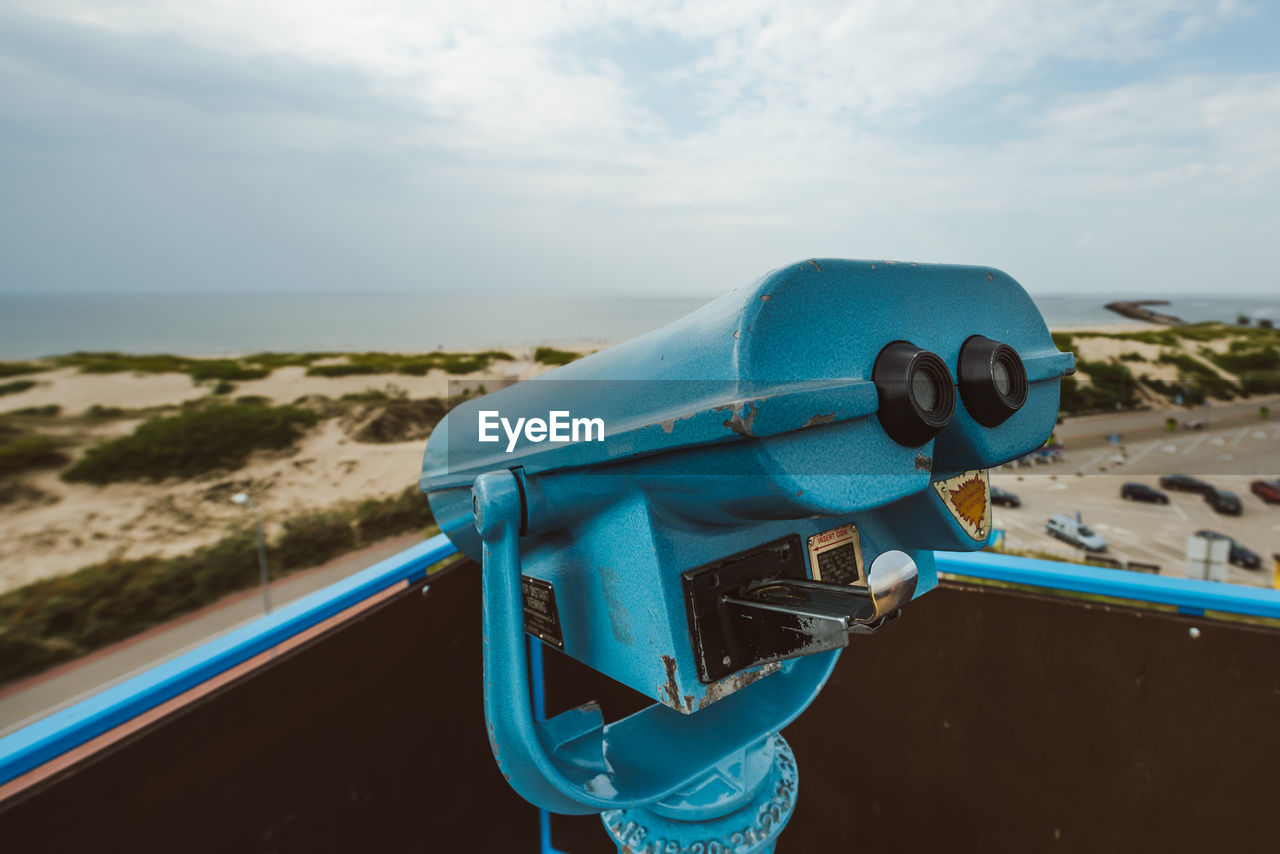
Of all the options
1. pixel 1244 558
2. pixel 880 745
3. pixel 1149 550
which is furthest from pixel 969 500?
pixel 1244 558

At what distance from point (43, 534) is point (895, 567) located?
87.7 feet

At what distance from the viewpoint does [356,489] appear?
22.4 metres

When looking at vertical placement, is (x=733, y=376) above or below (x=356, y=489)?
above

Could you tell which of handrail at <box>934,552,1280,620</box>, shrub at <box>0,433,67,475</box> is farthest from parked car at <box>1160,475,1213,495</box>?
shrub at <box>0,433,67,475</box>

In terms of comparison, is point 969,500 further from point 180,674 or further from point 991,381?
point 180,674

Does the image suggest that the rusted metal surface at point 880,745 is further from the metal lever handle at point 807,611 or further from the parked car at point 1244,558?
the parked car at point 1244,558

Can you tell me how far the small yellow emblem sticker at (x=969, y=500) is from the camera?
2.64ft

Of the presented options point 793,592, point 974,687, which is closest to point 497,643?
point 793,592

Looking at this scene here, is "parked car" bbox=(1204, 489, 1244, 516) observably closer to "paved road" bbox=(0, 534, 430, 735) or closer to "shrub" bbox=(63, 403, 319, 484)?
"paved road" bbox=(0, 534, 430, 735)

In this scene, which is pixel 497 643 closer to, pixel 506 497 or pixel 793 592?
pixel 506 497

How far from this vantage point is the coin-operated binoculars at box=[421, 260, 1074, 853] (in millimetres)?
555

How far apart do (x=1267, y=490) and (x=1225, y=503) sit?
58.4 inches

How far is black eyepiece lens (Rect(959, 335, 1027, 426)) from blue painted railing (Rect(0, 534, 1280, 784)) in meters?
0.78

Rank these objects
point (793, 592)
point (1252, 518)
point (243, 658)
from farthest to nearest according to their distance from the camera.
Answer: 1. point (1252, 518)
2. point (243, 658)
3. point (793, 592)
